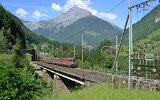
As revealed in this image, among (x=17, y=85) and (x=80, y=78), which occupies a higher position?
(x=17, y=85)

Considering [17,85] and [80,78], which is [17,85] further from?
[80,78]

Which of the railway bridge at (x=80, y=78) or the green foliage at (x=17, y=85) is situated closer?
the railway bridge at (x=80, y=78)

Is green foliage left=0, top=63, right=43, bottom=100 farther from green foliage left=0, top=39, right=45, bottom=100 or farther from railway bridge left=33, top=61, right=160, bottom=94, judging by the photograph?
railway bridge left=33, top=61, right=160, bottom=94

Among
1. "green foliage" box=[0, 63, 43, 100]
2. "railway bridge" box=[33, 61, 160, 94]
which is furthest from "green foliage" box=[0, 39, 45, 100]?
"railway bridge" box=[33, 61, 160, 94]

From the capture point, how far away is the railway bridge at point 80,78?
81.3 feet

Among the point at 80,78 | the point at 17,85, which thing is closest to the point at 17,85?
the point at 17,85

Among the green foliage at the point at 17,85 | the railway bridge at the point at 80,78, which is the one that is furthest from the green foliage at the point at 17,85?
the railway bridge at the point at 80,78

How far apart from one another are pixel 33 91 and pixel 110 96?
13.9 meters

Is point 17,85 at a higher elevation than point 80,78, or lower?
higher

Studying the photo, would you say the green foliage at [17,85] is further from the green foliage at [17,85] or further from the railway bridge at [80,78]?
the railway bridge at [80,78]

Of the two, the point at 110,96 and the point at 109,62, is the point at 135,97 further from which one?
the point at 109,62

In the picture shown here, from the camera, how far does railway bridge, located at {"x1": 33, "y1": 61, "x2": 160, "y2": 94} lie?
24.8m

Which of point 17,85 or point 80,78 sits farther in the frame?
point 80,78

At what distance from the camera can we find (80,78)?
55.5 metres
